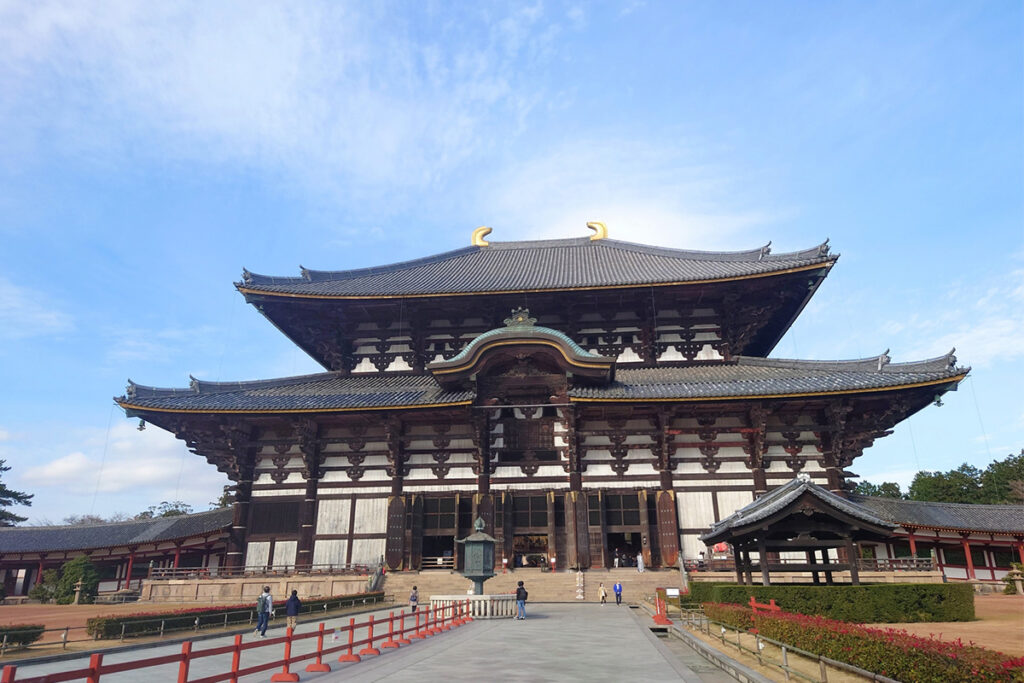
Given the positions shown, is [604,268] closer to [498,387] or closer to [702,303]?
[702,303]

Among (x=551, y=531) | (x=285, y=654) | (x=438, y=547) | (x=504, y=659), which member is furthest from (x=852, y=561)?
(x=438, y=547)

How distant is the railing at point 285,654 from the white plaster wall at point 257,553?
40.6 feet

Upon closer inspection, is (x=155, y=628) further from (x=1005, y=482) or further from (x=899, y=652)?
(x=1005, y=482)

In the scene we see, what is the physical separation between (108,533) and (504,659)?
4044cm

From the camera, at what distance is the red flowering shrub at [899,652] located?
705 centimetres

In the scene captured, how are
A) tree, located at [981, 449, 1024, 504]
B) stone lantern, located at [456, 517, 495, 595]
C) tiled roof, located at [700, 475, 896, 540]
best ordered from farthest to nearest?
tree, located at [981, 449, 1024, 504], stone lantern, located at [456, 517, 495, 595], tiled roof, located at [700, 475, 896, 540]

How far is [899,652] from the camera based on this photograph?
27.6 feet

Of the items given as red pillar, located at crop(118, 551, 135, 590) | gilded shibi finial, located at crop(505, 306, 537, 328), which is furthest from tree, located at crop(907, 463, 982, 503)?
red pillar, located at crop(118, 551, 135, 590)

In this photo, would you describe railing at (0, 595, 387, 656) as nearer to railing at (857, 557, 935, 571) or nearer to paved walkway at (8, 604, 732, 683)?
paved walkway at (8, 604, 732, 683)

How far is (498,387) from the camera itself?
27.9 metres

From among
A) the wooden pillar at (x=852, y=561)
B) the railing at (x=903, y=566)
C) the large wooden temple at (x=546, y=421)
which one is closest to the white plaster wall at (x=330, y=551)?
the large wooden temple at (x=546, y=421)

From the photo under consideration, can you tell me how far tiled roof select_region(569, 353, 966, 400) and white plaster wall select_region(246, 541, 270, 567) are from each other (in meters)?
15.7

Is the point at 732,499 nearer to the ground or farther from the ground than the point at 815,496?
farther from the ground

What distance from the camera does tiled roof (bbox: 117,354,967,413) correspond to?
80.6ft
